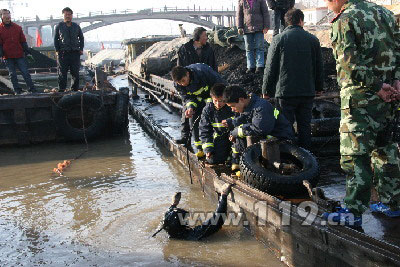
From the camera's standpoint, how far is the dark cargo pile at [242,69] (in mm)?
9273

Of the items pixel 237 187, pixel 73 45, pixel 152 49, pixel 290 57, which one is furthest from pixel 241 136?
pixel 152 49

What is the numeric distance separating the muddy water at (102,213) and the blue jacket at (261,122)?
1076 mm

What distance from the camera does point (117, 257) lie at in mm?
4359

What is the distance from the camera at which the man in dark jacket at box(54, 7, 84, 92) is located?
32.4ft

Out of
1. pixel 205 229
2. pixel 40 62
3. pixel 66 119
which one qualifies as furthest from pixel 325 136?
pixel 40 62

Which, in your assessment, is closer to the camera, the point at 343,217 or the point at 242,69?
the point at 343,217

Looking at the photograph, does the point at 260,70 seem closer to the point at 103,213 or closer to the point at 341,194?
the point at 341,194

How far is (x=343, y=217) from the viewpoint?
3.58 m

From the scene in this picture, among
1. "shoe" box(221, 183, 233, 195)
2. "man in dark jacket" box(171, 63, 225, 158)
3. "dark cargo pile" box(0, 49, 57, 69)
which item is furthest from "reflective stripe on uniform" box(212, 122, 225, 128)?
"dark cargo pile" box(0, 49, 57, 69)

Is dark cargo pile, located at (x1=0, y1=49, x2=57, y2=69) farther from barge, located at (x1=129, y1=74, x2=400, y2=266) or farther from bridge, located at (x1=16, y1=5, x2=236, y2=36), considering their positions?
bridge, located at (x1=16, y1=5, x2=236, y2=36)

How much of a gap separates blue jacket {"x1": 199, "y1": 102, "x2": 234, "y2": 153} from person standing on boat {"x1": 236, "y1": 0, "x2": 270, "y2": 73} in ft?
12.8

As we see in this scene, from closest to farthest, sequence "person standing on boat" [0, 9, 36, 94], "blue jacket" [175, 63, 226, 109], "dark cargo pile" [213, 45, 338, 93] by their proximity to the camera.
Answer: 1. "blue jacket" [175, 63, 226, 109]
2. "dark cargo pile" [213, 45, 338, 93]
3. "person standing on boat" [0, 9, 36, 94]

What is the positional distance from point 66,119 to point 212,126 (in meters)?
5.28

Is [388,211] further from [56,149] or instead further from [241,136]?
[56,149]
